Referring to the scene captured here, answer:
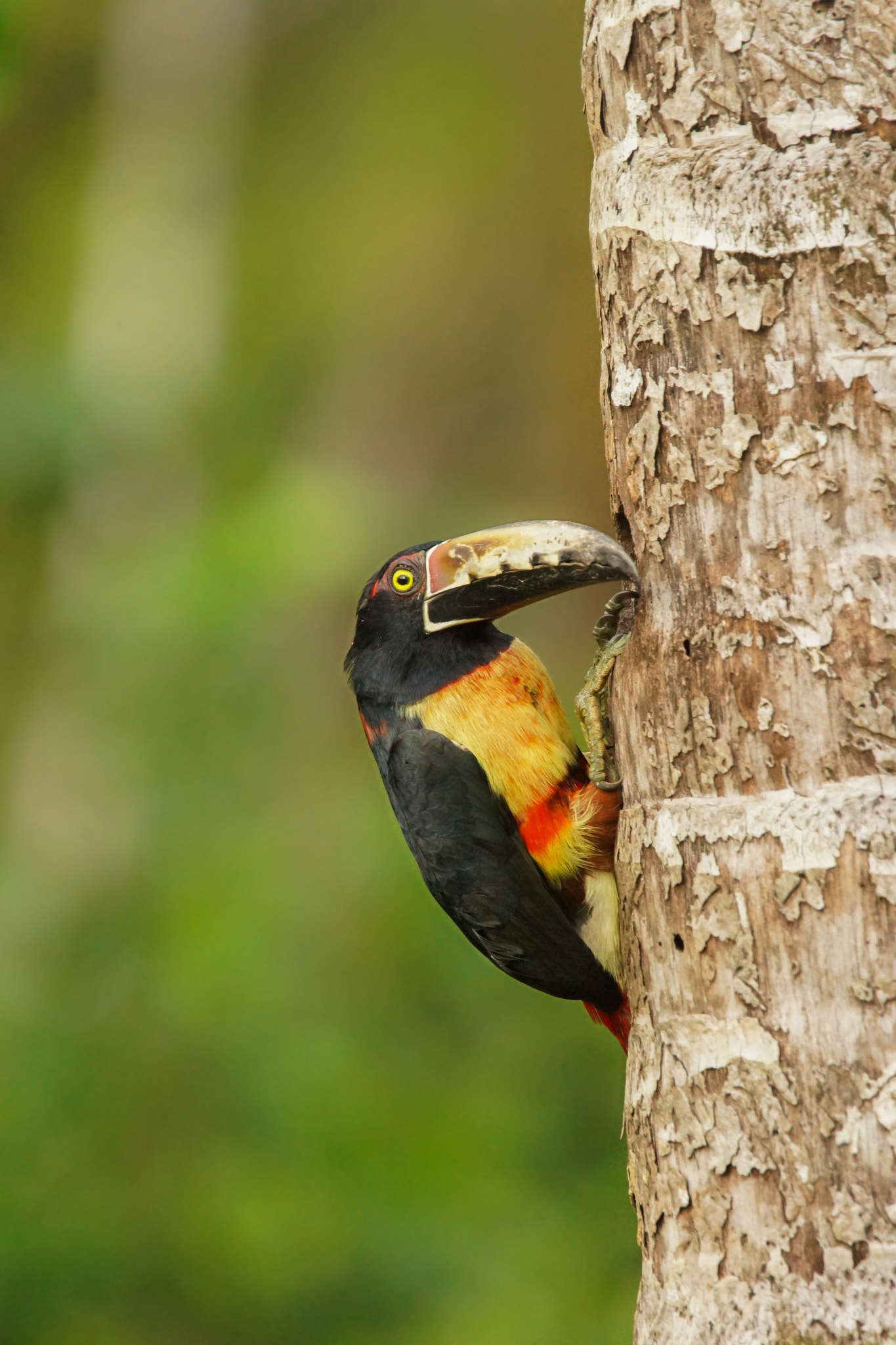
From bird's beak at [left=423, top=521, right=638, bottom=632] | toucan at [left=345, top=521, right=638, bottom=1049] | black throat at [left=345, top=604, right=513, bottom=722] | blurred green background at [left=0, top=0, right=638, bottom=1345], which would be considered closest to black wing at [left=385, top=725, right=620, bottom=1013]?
toucan at [left=345, top=521, right=638, bottom=1049]

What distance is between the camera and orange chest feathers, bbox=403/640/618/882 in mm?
2906

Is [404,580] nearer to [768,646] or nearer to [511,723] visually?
[511,723]

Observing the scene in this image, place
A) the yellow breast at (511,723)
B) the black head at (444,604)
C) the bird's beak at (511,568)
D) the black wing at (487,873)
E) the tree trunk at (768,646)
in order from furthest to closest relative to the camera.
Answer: the yellow breast at (511,723) → the black wing at (487,873) → the black head at (444,604) → the bird's beak at (511,568) → the tree trunk at (768,646)

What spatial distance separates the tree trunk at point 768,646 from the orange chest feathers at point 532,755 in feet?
2.15

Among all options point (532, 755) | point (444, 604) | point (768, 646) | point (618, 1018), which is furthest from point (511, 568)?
point (618, 1018)

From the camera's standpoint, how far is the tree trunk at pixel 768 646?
1.94 meters

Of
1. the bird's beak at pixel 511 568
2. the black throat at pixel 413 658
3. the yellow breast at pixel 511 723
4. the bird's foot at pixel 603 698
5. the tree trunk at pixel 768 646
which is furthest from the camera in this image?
the black throat at pixel 413 658

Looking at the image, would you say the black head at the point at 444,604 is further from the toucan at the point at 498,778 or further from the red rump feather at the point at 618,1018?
the red rump feather at the point at 618,1018

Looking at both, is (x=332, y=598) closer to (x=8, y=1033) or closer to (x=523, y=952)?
(x=8, y=1033)

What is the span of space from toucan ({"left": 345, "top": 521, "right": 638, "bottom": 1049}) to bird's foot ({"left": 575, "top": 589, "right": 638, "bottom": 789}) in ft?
0.24

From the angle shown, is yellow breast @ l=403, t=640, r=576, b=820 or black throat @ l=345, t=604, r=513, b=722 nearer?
yellow breast @ l=403, t=640, r=576, b=820

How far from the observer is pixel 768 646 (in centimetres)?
207

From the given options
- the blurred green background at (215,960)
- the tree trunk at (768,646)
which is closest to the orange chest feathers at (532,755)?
the tree trunk at (768,646)

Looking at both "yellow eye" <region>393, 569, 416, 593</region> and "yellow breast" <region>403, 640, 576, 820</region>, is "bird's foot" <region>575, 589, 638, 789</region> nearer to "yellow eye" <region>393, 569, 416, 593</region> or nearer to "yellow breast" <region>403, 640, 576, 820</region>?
"yellow breast" <region>403, 640, 576, 820</region>
